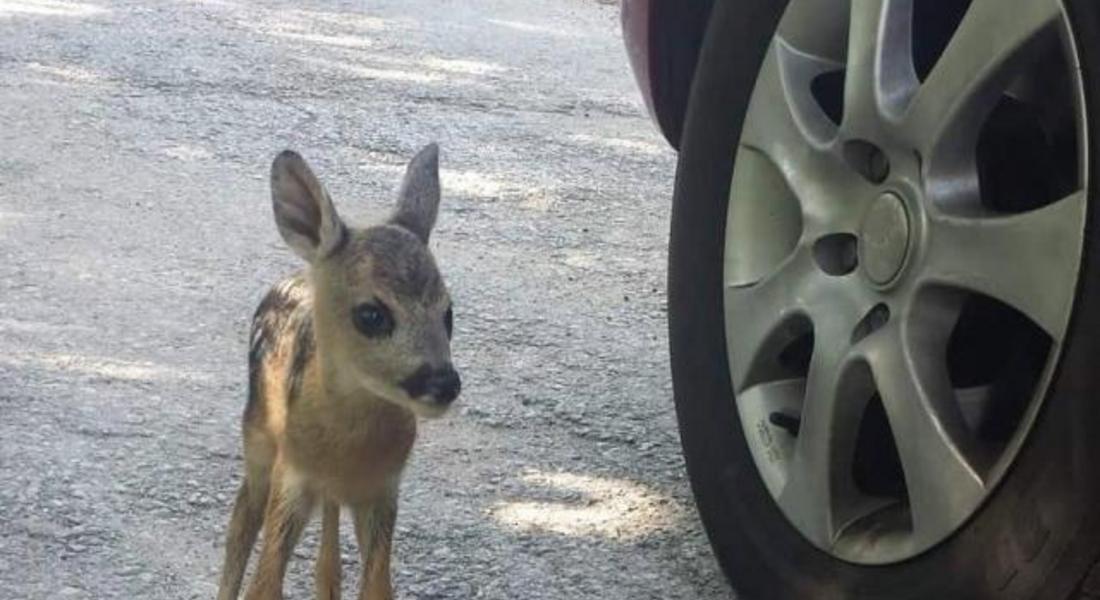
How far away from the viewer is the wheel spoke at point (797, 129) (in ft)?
13.7

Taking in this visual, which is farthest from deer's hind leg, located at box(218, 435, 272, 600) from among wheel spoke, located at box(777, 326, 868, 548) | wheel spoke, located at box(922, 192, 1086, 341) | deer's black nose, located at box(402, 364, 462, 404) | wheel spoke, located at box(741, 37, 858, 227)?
wheel spoke, located at box(922, 192, 1086, 341)

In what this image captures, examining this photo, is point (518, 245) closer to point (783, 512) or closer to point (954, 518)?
point (783, 512)

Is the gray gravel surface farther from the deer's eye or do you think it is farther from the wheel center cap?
the wheel center cap

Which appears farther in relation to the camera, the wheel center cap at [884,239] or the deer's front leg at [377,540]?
the deer's front leg at [377,540]

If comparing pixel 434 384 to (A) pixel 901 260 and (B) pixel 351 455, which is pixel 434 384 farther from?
(A) pixel 901 260

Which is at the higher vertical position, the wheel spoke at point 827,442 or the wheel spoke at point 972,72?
the wheel spoke at point 972,72

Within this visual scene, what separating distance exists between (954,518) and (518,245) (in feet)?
12.7

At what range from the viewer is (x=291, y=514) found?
164 inches

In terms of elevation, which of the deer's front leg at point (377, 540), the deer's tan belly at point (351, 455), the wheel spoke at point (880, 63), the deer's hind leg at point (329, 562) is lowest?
the deer's hind leg at point (329, 562)

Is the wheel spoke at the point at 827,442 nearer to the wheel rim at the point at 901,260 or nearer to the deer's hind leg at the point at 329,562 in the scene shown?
the wheel rim at the point at 901,260

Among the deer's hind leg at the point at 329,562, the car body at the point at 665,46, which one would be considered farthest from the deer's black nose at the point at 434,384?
the car body at the point at 665,46

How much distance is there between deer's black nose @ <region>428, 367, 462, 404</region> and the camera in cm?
377

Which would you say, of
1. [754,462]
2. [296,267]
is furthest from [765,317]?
[296,267]

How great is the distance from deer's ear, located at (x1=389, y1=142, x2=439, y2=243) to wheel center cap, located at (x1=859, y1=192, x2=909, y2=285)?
87cm
